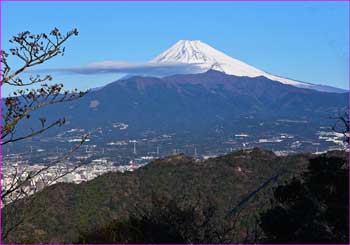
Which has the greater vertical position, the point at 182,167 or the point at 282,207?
the point at 282,207

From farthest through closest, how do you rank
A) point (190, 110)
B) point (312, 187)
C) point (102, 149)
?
point (190, 110) < point (102, 149) < point (312, 187)

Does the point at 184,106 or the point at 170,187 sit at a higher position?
the point at 184,106

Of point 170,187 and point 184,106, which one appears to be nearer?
point 170,187

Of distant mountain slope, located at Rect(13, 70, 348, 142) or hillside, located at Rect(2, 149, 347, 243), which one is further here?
distant mountain slope, located at Rect(13, 70, 348, 142)

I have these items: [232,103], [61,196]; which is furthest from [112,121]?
[61,196]

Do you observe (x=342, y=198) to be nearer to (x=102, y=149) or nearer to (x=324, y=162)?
(x=324, y=162)

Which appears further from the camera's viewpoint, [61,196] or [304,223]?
[61,196]

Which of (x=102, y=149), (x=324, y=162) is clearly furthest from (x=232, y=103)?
(x=324, y=162)

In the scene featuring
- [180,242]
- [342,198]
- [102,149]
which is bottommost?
[102,149]

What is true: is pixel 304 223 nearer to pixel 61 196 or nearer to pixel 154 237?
pixel 154 237

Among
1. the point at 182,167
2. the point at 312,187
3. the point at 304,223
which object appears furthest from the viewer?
the point at 182,167

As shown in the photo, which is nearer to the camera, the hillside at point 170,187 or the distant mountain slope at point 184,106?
the hillside at point 170,187
